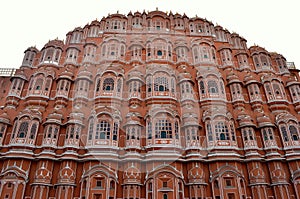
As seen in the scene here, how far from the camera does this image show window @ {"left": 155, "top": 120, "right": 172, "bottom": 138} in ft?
71.7

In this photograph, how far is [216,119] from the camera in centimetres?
2309

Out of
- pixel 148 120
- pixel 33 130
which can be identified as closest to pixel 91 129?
pixel 33 130

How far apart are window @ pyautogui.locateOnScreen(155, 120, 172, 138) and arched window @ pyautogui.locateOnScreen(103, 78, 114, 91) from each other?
6.32 meters

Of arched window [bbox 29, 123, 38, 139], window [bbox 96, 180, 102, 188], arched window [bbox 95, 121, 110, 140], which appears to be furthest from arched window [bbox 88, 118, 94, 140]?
arched window [bbox 29, 123, 38, 139]

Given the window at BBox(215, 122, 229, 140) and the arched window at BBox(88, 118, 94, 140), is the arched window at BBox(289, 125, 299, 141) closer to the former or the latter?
the window at BBox(215, 122, 229, 140)

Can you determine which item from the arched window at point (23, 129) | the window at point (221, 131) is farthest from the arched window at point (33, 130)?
the window at point (221, 131)

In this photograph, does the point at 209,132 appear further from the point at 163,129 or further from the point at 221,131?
the point at 163,129

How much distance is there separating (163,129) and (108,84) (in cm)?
762

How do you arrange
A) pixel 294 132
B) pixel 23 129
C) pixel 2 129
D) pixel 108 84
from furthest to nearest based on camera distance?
pixel 108 84 → pixel 294 132 → pixel 2 129 → pixel 23 129

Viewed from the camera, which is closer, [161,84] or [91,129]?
[91,129]

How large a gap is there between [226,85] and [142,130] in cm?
1104

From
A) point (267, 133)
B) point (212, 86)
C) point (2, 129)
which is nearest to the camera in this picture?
point (2, 129)

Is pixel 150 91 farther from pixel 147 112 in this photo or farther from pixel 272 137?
pixel 272 137

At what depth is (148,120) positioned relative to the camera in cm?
2256
